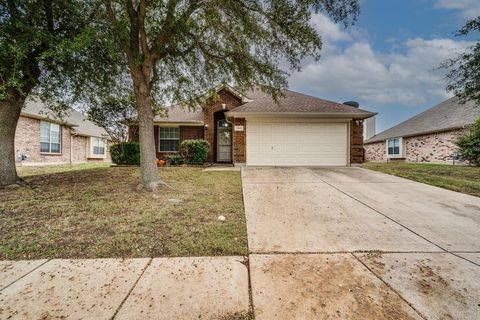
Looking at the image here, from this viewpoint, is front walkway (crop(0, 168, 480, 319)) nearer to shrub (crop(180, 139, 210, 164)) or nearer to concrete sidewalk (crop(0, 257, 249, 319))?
concrete sidewalk (crop(0, 257, 249, 319))

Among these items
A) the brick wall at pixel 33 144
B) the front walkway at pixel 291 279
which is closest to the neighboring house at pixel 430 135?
the front walkway at pixel 291 279

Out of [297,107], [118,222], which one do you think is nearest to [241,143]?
[297,107]

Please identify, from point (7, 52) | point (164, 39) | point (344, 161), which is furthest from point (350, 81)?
point (7, 52)

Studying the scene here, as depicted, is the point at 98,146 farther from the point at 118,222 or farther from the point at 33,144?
the point at 118,222

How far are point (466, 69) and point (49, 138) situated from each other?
2424 cm

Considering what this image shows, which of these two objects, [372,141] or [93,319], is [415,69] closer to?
[372,141]

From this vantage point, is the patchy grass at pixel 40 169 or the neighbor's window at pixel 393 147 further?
the neighbor's window at pixel 393 147

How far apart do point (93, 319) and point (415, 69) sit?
2643 centimetres

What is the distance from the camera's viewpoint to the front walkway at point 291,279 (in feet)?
6.43

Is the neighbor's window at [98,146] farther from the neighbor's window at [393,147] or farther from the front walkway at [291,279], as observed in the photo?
the neighbor's window at [393,147]

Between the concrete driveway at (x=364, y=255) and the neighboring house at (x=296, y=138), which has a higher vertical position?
the neighboring house at (x=296, y=138)

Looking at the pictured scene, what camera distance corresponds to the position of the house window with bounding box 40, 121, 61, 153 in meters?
16.4

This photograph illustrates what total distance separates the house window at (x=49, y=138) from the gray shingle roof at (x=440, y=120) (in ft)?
87.2

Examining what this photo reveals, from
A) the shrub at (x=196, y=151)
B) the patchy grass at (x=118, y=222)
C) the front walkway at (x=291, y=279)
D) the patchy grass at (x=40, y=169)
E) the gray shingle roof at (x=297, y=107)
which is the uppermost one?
the gray shingle roof at (x=297, y=107)
